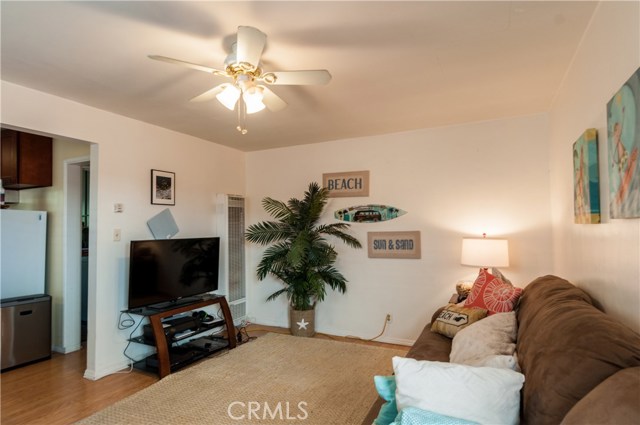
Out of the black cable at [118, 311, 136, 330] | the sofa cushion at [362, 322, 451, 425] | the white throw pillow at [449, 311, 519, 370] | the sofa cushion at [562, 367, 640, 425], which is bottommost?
the black cable at [118, 311, 136, 330]

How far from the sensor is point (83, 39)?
73.8 inches

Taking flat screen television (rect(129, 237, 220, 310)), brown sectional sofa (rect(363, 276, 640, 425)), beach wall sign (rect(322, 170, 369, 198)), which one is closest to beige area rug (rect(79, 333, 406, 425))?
flat screen television (rect(129, 237, 220, 310))

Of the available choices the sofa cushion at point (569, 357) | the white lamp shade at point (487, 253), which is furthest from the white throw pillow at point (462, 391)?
the white lamp shade at point (487, 253)

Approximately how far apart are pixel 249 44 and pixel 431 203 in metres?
2.59

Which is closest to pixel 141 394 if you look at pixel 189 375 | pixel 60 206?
pixel 189 375

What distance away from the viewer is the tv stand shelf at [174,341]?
2.90m

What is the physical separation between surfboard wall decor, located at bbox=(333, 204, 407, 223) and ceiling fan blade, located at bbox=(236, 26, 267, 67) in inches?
95.6

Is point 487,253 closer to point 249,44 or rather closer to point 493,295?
point 493,295

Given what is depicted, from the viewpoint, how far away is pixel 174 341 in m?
3.19

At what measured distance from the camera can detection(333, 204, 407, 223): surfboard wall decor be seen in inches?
152

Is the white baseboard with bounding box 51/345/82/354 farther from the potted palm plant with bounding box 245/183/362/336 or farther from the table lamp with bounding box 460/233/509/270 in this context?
the table lamp with bounding box 460/233/509/270

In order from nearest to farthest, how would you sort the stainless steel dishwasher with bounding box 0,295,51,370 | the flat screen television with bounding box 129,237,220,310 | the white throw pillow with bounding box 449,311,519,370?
the white throw pillow with bounding box 449,311,519,370
the flat screen television with bounding box 129,237,220,310
the stainless steel dishwasher with bounding box 0,295,51,370

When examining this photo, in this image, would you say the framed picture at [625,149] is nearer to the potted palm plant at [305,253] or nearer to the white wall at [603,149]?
the white wall at [603,149]

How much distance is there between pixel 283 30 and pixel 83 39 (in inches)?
43.2
